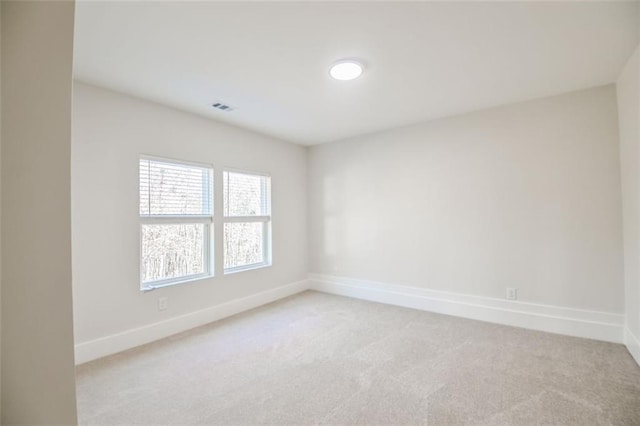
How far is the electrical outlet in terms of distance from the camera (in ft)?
10.1

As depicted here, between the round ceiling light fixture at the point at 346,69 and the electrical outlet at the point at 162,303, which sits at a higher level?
the round ceiling light fixture at the point at 346,69

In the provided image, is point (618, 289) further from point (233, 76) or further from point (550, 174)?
point (233, 76)

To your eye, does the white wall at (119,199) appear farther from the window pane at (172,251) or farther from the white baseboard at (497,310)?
→ the white baseboard at (497,310)

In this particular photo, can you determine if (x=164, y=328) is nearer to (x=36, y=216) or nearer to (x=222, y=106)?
(x=222, y=106)

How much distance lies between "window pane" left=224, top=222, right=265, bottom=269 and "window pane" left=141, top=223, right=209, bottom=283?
0.35 m

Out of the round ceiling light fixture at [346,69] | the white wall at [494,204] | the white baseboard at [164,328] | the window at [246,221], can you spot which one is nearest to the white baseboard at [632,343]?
the white wall at [494,204]

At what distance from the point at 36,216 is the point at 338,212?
14.0ft

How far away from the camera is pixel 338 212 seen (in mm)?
4738

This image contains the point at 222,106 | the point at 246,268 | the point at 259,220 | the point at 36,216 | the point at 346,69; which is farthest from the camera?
the point at 259,220

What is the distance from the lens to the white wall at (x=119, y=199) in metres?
2.58

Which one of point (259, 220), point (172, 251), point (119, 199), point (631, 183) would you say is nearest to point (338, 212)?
point (259, 220)

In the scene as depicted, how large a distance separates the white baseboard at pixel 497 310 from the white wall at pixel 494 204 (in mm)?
90

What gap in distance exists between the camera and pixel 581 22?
191 cm

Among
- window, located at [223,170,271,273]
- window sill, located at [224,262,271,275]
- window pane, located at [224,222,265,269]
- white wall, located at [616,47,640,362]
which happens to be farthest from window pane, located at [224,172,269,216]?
white wall, located at [616,47,640,362]
